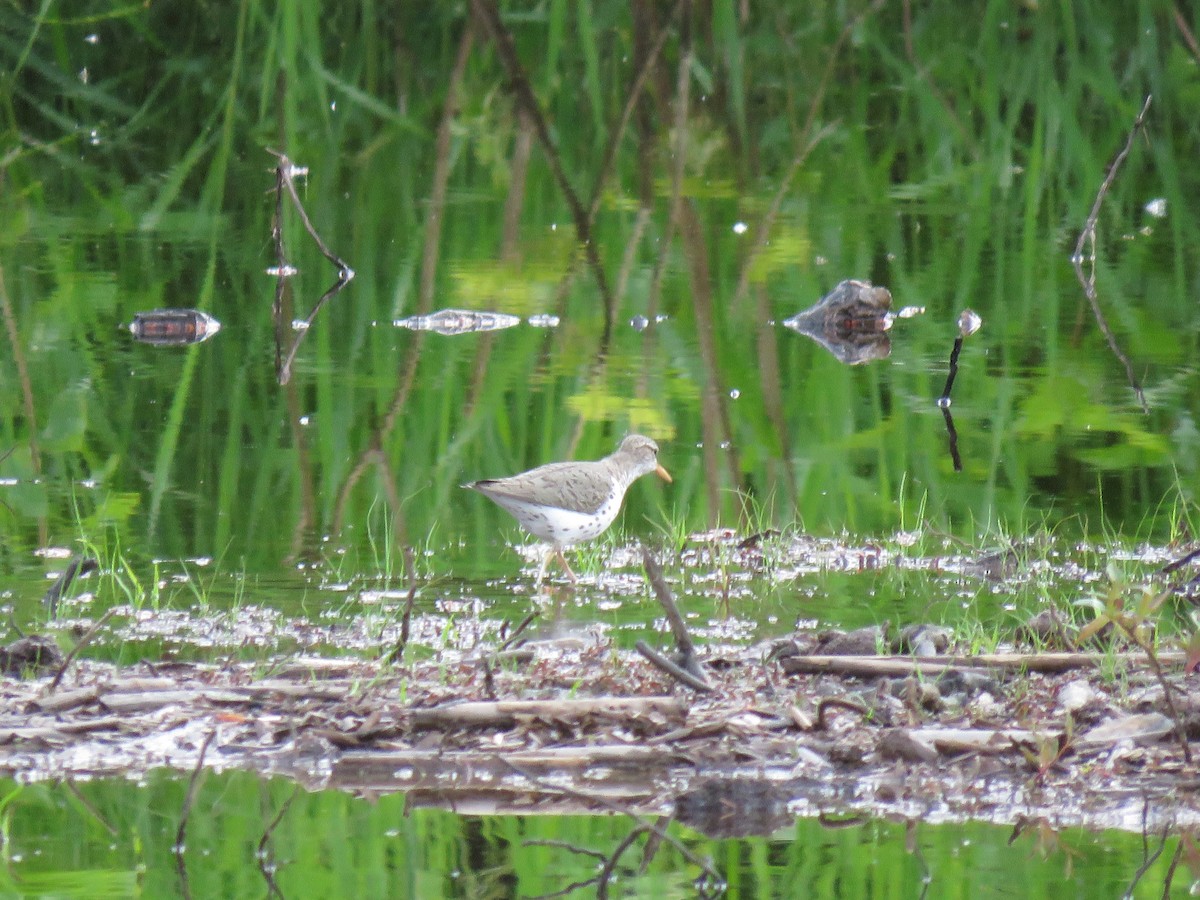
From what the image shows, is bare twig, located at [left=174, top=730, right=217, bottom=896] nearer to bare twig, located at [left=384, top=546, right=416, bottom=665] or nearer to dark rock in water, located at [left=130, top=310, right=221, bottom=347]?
bare twig, located at [left=384, top=546, right=416, bottom=665]

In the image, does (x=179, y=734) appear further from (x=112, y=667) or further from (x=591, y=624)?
(x=591, y=624)

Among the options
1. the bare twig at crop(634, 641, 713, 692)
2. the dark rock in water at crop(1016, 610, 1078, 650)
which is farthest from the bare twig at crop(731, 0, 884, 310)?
the bare twig at crop(634, 641, 713, 692)

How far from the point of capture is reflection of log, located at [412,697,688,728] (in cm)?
442

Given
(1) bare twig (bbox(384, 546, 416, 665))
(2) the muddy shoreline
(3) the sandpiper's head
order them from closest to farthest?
1. (2) the muddy shoreline
2. (1) bare twig (bbox(384, 546, 416, 665))
3. (3) the sandpiper's head

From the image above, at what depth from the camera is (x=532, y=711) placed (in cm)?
444

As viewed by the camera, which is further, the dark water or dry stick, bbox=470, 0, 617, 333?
dry stick, bbox=470, 0, 617, 333

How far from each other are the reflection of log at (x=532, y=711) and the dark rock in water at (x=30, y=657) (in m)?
1.20

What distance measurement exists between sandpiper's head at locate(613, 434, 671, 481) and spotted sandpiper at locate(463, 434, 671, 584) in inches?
10.2

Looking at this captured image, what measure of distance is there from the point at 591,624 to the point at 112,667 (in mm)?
1404

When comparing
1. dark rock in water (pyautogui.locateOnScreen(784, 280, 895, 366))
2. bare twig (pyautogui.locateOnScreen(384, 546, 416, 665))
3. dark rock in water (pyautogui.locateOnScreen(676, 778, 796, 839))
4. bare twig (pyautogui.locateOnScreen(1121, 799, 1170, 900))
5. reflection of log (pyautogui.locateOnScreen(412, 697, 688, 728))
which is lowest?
bare twig (pyautogui.locateOnScreen(1121, 799, 1170, 900))

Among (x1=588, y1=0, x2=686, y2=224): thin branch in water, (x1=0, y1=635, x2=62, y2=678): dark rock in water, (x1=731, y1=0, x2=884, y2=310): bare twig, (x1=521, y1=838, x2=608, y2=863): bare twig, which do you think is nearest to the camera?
(x1=521, y1=838, x2=608, y2=863): bare twig

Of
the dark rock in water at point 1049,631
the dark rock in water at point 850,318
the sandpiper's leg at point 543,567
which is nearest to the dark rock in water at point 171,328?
the dark rock in water at point 850,318

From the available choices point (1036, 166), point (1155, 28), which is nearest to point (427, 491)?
point (1036, 166)

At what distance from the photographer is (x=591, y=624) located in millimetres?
5836
